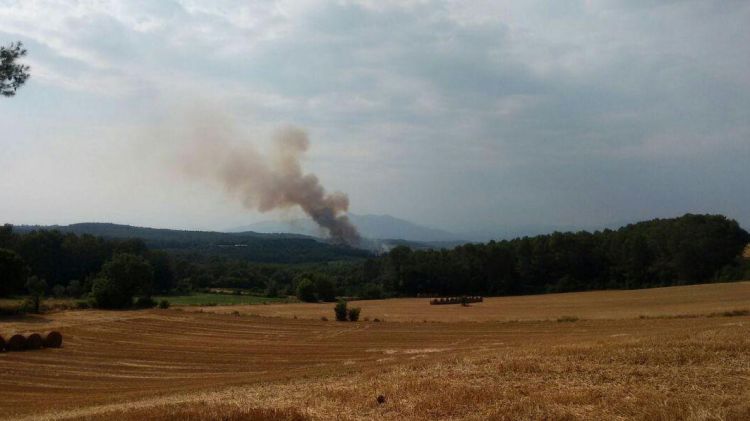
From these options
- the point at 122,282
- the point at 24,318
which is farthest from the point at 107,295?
the point at 24,318

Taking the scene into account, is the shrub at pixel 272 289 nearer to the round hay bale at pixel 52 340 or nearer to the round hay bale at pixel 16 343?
the round hay bale at pixel 52 340

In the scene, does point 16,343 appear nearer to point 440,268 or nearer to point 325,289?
point 325,289

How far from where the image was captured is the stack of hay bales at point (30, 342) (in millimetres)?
35409

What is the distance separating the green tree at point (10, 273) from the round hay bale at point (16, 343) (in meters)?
39.9

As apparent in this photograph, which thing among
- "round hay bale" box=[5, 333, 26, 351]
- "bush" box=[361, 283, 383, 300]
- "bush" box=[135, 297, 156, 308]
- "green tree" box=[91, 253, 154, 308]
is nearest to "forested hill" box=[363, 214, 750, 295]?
"bush" box=[361, 283, 383, 300]

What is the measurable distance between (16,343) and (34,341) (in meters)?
1.10

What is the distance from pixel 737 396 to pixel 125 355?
33.7 metres

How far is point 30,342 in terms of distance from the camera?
120ft

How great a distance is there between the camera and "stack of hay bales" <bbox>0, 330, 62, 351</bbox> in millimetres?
35409

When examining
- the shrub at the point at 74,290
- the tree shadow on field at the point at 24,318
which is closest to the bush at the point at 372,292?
the shrub at the point at 74,290

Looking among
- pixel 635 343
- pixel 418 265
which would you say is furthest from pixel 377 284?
pixel 635 343

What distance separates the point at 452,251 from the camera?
376 ft

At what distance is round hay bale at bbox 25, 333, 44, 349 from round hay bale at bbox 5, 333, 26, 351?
0.27 m

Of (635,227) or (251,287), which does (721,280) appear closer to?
(635,227)
